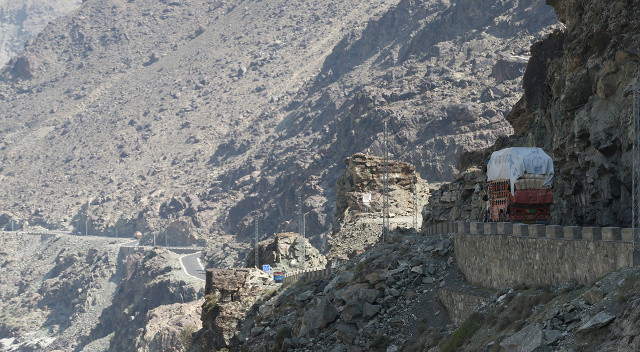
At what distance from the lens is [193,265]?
117938 millimetres

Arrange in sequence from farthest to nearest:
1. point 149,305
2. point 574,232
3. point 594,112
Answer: point 149,305 < point 594,112 < point 574,232

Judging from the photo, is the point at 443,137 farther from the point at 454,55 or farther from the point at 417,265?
the point at 417,265

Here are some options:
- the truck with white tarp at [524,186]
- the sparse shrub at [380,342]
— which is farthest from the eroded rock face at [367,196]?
the sparse shrub at [380,342]

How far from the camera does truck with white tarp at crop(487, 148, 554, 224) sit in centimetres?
2545

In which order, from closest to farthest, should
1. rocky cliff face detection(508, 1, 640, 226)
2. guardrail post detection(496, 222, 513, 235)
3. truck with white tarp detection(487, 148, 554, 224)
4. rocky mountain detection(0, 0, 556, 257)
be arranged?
1. guardrail post detection(496, 222, 513, 235)
2. rocky cliff face detection(508, 1, 640, 226)
3. truck with white tarp detection(487, 148, 554, 224)
4. rocky mountain detection(0, 0, 556, 257)

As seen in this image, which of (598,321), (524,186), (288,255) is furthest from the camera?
(288,255)

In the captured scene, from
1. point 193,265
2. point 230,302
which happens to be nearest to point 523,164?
point 230,302

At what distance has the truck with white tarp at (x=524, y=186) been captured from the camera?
2545 cm

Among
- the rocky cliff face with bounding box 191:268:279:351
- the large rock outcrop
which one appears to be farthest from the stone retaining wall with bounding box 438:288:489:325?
the rocky cliff face with bounding box 191:268:279:351

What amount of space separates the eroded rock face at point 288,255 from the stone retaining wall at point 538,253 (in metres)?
33.6

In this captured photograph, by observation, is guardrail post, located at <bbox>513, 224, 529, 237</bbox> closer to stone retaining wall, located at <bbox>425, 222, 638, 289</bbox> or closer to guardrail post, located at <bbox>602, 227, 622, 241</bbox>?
stone retaining wall, located at <bbox>425, 222, 638, 289</bbox>

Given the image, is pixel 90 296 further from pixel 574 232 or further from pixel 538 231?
pixel 574 232

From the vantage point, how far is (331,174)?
4845 inches

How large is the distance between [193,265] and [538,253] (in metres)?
103
